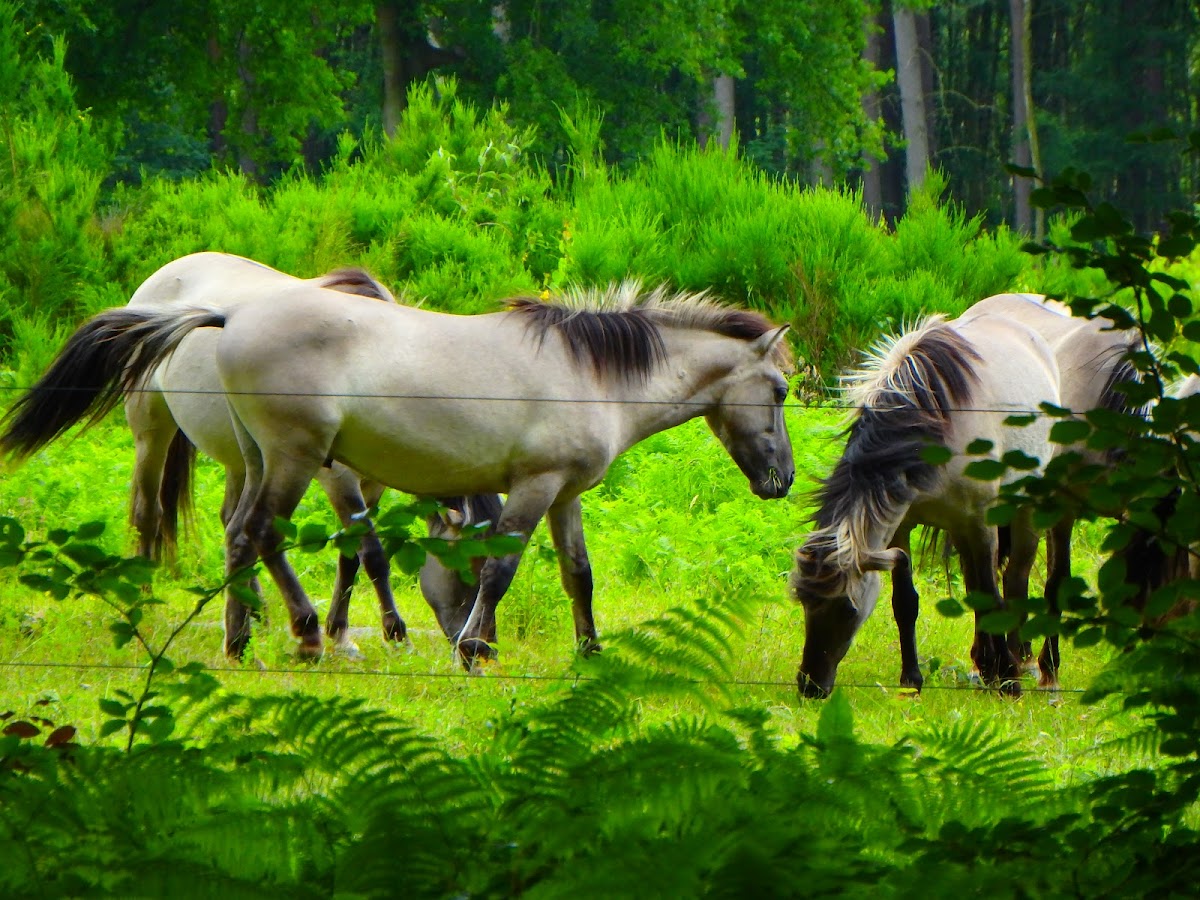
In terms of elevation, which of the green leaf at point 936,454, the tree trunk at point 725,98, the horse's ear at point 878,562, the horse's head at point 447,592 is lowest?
the horse's head at point 447,592

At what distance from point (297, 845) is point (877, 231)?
1139 cm

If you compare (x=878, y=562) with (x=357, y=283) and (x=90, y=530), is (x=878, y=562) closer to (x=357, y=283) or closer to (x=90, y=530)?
(x=357, y=283)

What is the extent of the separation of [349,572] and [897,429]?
2681mm

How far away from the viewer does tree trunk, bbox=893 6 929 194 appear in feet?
104

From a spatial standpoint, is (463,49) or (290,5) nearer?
(290,5)

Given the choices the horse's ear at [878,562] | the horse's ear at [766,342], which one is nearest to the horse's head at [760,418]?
the horse's ear at [766,342]

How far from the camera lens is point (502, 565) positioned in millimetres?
6379

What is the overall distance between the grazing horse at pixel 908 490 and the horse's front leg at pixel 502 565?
1111 millimetres

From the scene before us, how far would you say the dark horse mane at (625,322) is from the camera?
21.2ft

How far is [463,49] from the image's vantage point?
2941 cm

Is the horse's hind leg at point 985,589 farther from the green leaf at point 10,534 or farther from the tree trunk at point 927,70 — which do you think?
the tree trunk at point 927,70

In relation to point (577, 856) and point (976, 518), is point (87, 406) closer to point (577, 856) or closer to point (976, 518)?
point (976, 518)

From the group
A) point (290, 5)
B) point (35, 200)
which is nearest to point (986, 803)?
point (35, 200)

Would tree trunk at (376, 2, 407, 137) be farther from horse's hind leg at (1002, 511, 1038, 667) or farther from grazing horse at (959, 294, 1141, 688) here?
horse's hind leg at (1002, 511, 1038, 667)
